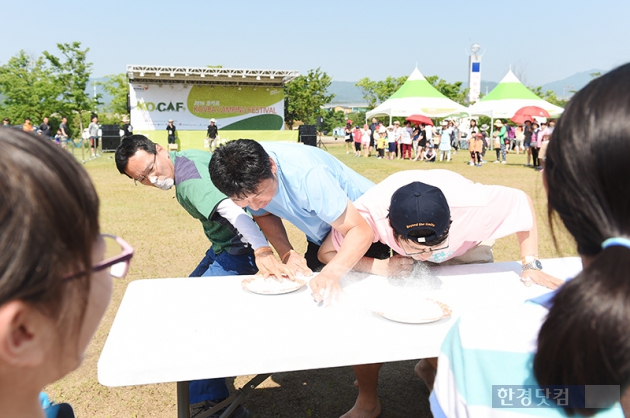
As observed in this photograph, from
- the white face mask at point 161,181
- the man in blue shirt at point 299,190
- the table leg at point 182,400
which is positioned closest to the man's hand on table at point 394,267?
the man in blue shirt at point 299,190

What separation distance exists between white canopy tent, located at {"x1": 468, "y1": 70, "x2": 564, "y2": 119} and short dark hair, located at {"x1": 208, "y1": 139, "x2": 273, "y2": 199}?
17.3 metres

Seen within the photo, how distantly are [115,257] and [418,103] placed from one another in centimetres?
1881

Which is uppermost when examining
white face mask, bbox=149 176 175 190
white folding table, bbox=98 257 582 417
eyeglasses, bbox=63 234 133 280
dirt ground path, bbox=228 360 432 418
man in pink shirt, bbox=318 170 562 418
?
eyeglasses, bbox=63 234 133 280

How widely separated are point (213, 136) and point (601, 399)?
1633 cm

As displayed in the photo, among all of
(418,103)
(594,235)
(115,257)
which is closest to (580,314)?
(594,235)

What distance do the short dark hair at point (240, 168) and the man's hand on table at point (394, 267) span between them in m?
0.62

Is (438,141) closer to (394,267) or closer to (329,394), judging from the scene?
(329,394)

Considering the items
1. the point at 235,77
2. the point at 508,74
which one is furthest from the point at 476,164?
the point at 235,77

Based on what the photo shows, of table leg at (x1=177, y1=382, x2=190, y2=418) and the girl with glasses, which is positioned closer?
the girl with glasses

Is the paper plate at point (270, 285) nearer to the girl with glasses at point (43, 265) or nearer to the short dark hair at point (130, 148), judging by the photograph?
the short dark hair at point (130, 148)

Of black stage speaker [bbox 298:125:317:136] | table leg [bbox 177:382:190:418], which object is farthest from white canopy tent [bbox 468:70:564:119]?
table leg [bbox 177:382:190:418]

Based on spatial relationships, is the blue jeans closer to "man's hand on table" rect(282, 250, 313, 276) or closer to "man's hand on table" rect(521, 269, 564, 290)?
"man's hand on table" rect(282, 250, 313, 276)

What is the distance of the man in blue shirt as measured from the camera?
187 centimetres

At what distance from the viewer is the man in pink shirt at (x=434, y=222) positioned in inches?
69.8
